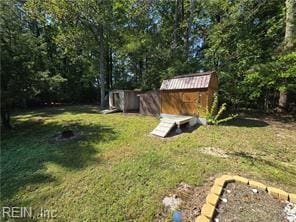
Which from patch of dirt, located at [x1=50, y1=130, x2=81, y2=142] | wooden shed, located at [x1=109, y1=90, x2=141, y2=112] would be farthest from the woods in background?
patch of dirt, located at [x1=50, y1=130, x2=81, y2=142]

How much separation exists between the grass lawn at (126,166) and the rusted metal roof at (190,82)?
1.59 m

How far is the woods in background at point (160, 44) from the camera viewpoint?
8141mm

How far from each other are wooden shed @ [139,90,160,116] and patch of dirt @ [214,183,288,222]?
6.93 metres

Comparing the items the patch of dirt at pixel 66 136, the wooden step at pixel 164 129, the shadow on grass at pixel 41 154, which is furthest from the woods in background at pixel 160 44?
the wooden step at pixel 164 129

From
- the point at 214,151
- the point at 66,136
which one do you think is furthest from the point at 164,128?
the point at 66,136

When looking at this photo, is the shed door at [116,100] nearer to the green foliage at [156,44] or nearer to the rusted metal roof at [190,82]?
the green foliage at [156,44]

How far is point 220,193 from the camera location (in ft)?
10.8

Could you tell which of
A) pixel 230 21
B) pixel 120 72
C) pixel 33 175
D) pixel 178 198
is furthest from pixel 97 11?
pixel 178 198

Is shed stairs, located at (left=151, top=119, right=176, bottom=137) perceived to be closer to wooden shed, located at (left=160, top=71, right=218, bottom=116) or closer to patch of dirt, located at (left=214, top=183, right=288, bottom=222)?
wooden shed, located at (left=160, top=71, right=218, bottom=116)

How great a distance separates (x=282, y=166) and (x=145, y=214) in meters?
3.19

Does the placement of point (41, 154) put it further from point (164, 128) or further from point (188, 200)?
point (188, 200)

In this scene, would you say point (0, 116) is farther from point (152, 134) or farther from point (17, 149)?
point (152, 134)

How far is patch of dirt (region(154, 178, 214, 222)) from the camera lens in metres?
3.06

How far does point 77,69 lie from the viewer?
1844cm
